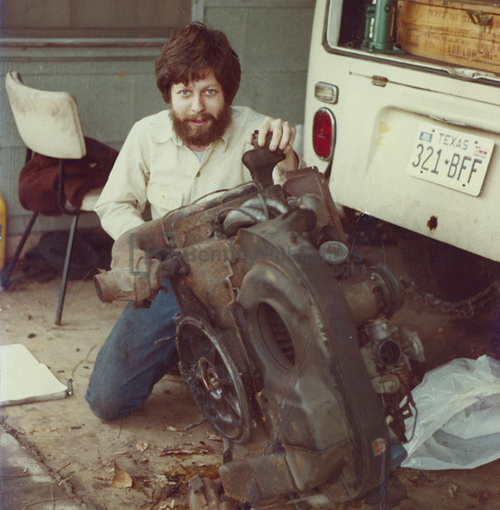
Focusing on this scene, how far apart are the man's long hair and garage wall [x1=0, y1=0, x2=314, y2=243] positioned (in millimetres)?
1734

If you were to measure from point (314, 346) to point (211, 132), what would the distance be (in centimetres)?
133

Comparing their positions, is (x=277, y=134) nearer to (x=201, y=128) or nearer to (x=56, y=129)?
(x=201, y=128)

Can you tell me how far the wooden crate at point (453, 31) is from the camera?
2742 millimetres

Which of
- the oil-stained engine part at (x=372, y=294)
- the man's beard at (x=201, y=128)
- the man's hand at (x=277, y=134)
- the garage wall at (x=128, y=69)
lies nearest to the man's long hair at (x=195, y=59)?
the man's beard at (x=201, y=128)

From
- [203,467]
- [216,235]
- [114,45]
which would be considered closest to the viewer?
[216,235]

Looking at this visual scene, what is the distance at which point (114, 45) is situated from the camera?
14.3 feet

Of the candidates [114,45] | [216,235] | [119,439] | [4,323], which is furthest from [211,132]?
[114,45]

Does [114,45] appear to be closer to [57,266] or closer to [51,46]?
[51,46]

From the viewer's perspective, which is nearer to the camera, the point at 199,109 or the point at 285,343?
the point at 285,343

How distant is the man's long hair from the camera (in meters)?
2.67

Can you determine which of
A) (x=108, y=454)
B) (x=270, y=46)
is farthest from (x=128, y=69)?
(x=108, y=454)

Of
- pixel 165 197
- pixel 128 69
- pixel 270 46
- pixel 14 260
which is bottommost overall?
pixel 14 260

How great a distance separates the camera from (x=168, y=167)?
2863 mm

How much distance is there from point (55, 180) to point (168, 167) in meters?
1.08
